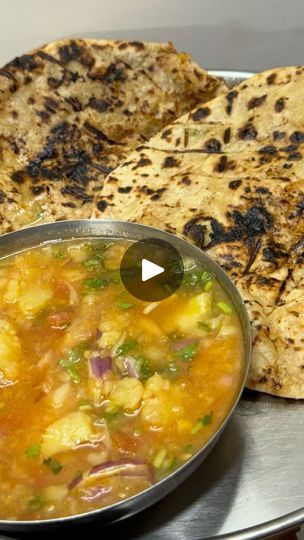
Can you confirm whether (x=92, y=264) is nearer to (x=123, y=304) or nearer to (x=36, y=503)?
(x=123, y=304)

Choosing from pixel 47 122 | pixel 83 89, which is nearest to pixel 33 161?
pixel 47 122

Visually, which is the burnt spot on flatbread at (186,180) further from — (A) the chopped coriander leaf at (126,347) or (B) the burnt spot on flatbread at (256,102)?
(A) the chopped coriander leaf at (126,347)

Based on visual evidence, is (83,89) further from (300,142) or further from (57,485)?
(57,485)

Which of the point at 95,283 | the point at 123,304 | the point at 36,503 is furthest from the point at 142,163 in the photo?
the point at 36,503

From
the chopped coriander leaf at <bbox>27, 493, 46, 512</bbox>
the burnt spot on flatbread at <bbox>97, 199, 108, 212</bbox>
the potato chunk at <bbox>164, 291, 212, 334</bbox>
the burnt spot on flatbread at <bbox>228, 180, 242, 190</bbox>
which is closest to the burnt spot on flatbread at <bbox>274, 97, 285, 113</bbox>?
the burnt spot on flatbread at <bbox>228, 180, 242, 190</bbox>

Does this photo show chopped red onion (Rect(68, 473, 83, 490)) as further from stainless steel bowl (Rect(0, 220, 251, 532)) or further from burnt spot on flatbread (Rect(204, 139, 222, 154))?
burnt spot on flatbread (Rect(204, 139, 222, 154))

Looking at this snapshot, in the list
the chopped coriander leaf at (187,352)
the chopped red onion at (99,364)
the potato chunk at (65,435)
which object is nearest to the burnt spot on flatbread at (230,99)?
the chopped coriander leaf at (187,352)
